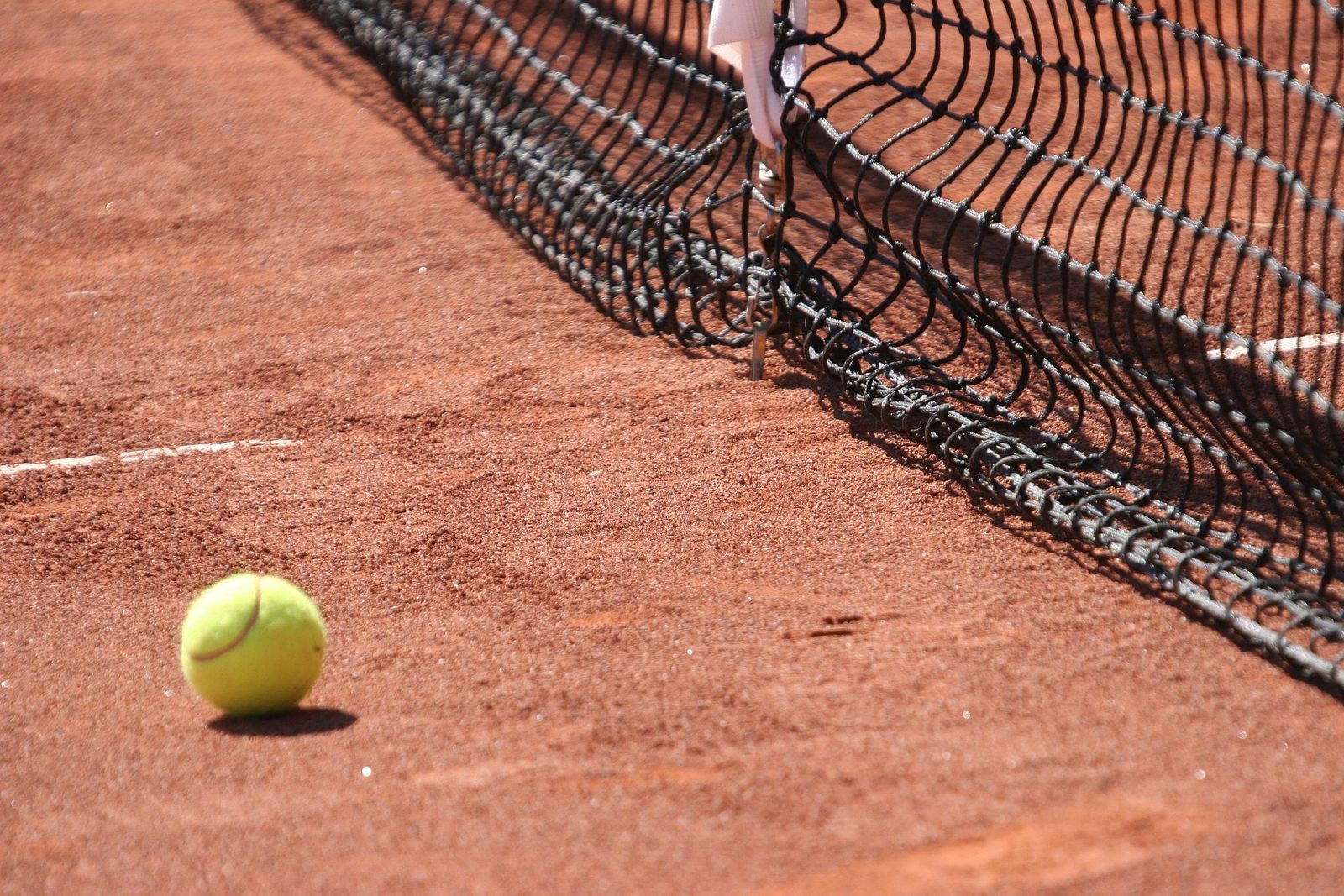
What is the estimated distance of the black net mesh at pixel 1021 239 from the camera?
155 inches

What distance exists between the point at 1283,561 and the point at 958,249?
2.80 m

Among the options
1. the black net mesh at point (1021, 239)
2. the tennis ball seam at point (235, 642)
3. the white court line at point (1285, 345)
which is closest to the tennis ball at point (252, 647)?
the tennis ball seam at point (235, 642)

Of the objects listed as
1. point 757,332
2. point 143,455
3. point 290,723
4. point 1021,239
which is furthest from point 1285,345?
point 143,455

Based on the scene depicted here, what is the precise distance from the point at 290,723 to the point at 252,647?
0.74 feet

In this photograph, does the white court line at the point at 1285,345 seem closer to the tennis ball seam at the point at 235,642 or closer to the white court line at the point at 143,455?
the white court line at the point at 143,455

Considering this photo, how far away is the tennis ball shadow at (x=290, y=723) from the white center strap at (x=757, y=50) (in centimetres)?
263

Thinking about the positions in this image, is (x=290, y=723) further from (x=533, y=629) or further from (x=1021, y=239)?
(x=1021, y=239)

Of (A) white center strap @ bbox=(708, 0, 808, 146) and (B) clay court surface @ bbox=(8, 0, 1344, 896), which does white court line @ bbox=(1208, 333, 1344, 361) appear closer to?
(B) clay court surface @ bbox=(8, 0, 1344, 896)

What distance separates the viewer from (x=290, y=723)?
3.40m

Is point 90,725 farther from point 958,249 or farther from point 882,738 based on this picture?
point 958,249

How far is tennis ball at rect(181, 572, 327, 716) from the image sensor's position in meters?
3.33

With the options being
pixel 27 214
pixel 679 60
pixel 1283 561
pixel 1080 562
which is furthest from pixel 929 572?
pixel 27 214

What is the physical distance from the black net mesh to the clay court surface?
0.23m

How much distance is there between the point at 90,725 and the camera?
343 cm
